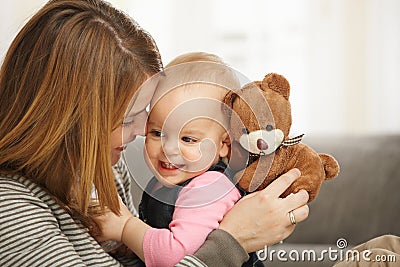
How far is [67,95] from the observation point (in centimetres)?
109

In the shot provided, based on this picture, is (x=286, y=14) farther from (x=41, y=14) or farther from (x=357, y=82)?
(x=41, y=14)

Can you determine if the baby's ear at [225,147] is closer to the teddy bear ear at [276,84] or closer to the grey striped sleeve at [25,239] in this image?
the teddy bear ear at [276,84]

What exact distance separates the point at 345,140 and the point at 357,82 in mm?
1364

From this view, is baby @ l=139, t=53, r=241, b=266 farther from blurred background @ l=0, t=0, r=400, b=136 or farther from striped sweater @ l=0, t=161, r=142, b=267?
blurred background @ l=0, t=0, r=400, b=136

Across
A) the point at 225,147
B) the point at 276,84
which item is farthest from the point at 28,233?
the point at 276,84

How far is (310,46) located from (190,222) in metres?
2.55

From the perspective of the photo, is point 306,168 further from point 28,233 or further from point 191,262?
point 28,233

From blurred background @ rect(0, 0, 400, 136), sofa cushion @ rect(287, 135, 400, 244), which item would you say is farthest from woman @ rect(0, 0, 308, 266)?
blurred background @ rect(0, 0, 400, 136)

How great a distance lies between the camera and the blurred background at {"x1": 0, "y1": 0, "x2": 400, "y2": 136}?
3.49m

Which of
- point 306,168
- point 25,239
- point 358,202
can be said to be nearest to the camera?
point 25,239

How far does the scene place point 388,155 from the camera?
7.09 ft

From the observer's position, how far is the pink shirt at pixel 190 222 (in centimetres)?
116

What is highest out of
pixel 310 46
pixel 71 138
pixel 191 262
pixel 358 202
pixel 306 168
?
pixel 71 138

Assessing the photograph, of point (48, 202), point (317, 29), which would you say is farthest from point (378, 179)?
point (317, 29)
